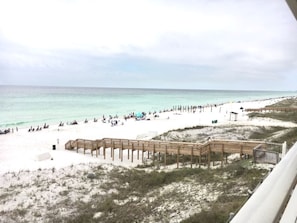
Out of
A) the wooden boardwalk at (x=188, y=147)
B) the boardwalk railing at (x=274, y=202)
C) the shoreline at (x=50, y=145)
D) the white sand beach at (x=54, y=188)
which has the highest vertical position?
the boardwalk railing at (x=274, y=202)

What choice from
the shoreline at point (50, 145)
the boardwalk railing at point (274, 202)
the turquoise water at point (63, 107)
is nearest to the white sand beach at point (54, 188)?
the shoreline at point (50, 145)

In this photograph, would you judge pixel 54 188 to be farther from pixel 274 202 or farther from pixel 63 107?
pixel 63 107

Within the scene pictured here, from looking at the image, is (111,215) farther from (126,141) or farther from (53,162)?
(126,141)

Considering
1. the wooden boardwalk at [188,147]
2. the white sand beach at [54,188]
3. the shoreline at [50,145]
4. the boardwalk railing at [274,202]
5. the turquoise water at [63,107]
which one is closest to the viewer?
the boardwalk railing at [274,202]

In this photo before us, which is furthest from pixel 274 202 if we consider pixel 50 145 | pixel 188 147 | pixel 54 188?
pixel 50 145

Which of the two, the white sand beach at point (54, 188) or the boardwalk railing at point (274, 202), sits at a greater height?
the boardwalk railing at point (274, 202)

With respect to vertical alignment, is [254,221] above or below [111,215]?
above

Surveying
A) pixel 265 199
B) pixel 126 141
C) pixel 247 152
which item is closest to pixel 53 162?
pixel 126 141

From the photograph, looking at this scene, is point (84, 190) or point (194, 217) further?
point (84, 190)

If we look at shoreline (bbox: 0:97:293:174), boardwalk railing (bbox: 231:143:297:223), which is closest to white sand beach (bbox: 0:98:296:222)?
shoreline (bbox: 0:97:293:174)

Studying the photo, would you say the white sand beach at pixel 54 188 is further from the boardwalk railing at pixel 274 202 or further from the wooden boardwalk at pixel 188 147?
the boardwalk railing at pixel 274 202

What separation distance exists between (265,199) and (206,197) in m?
10.6

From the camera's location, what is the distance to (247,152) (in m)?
18.3

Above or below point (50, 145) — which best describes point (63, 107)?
above
